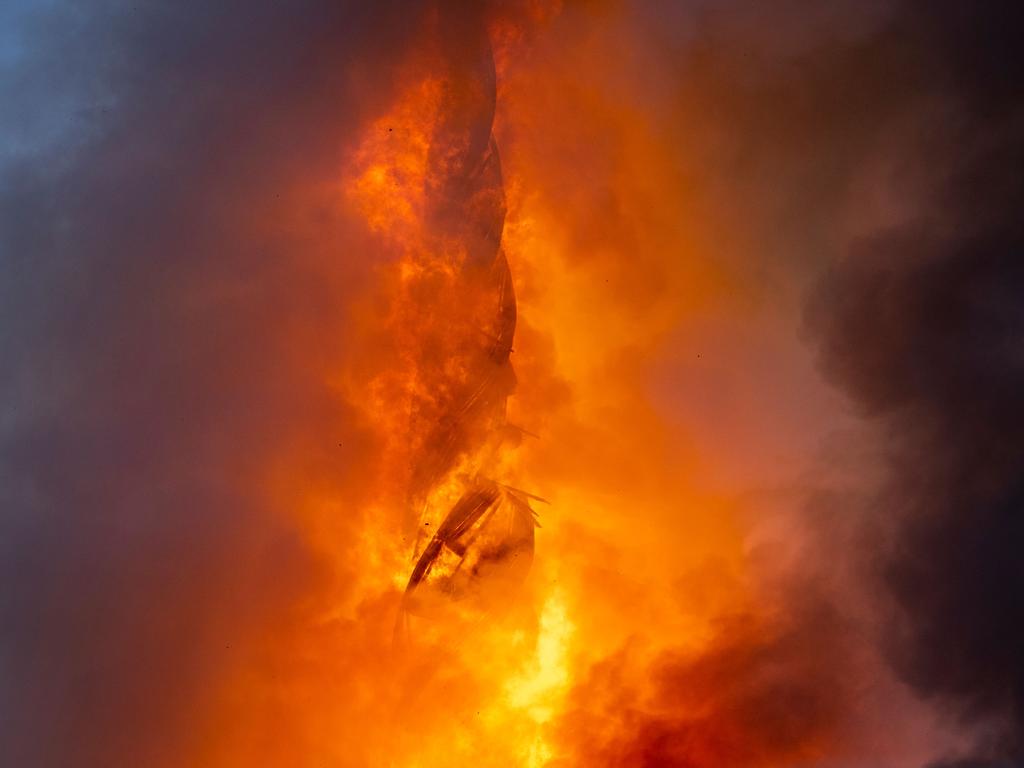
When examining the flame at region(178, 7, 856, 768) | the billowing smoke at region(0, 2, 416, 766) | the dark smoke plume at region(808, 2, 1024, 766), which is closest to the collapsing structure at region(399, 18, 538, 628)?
the flame at region(178, 7, 856, 768)

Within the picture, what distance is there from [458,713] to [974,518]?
5648mm

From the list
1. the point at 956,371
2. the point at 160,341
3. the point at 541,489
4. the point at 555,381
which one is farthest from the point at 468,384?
the point at 956,371

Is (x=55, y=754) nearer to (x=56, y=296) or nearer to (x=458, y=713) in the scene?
(x=458, y=713)

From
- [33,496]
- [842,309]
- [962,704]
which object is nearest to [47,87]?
[33,496]

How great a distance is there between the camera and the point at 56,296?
7.57 m

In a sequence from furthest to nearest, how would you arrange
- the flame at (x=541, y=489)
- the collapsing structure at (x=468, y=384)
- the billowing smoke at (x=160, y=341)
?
1. the collapsing structure at (x=468, y=384)
2. the flame at (x=541, y=489)
3. the billowing smoke at (x=160, y=341)

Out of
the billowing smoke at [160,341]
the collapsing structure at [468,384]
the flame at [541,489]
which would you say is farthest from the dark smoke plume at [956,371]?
the billowing smoke at [160,341]

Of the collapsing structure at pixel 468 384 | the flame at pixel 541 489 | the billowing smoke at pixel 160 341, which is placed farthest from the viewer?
the collapsing structure at pixel 468 384

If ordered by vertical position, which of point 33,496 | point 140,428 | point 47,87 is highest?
point 47,87

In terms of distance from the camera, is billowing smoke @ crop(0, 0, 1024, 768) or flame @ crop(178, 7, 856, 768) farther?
flame @ crop(178, 7, 856, 768)

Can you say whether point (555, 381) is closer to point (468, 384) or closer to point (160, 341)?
point (468, 384)

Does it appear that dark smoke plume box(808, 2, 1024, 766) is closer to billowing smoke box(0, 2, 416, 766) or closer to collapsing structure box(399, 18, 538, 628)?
collapsing structure box(399, 18, 538, 628)

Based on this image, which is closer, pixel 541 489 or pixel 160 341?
pixel 160 341

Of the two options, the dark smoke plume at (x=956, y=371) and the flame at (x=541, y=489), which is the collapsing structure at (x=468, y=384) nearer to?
the flame at (x=541, y=489)
